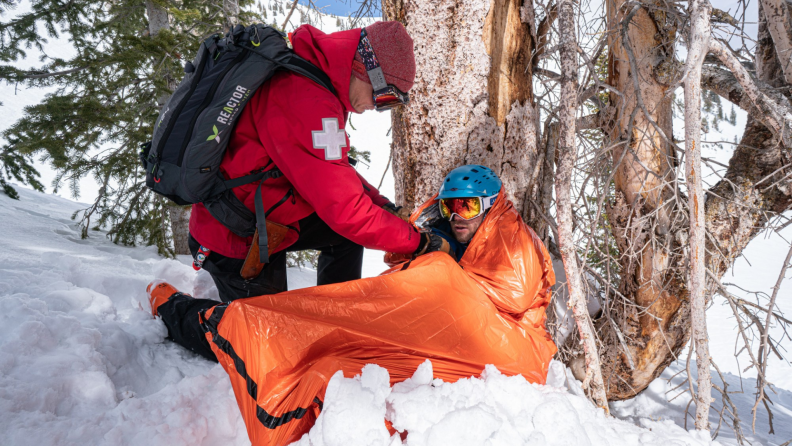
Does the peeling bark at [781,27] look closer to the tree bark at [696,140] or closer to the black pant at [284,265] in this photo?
the tree bark at [696,140]

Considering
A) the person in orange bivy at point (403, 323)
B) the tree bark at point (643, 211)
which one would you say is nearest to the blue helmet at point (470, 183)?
the person in orange bivy at point (403, 323)

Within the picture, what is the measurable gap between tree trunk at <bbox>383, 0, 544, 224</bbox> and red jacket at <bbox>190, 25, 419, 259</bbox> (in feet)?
1.98

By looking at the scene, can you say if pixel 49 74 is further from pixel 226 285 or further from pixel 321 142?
pixel 321 142

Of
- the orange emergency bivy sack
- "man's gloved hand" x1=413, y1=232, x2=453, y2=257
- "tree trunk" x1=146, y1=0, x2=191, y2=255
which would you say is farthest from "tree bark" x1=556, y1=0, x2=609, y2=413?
"tree trunk" x1=146, y1=0, x2=191, y2=255

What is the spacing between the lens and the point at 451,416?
1.45 meters

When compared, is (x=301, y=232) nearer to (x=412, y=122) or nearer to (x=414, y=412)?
(x=412, y=122)

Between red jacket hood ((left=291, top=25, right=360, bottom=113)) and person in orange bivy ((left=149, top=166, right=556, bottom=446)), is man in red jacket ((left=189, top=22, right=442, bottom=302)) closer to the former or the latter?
red jacket hood ((left=291, top=25, right=360, bottom=113))

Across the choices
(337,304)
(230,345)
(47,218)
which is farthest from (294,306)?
(47,218)

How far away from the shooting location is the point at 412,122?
2553mm

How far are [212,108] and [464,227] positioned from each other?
149 cm

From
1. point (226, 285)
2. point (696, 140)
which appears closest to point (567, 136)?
point (696, 140)

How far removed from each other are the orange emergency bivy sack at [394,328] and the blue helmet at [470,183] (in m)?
0.14

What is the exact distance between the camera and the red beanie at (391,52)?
1.96 m

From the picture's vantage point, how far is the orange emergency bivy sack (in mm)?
1564
